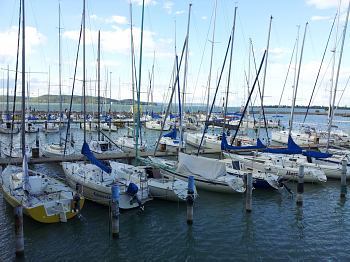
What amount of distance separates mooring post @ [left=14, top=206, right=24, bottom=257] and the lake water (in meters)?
0.42

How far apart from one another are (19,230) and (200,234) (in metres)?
8.32

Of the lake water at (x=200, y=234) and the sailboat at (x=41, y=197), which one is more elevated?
the sailboat at (x=41, y=197)

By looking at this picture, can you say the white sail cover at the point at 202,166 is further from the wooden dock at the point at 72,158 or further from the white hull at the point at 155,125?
the white hull at the point at 155,125

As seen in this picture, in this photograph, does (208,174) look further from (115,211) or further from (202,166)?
(115,211)

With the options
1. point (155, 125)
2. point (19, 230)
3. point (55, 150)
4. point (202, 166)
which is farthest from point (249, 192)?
point (155, 125)

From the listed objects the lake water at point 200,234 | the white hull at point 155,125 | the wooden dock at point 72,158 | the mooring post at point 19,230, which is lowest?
the lake water at point 200,234

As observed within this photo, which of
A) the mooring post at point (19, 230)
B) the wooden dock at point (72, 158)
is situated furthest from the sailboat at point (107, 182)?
the mooring post at point (19, 230)

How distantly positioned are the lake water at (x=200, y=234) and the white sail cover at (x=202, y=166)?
1.95m

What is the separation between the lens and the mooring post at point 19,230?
44.7 ft

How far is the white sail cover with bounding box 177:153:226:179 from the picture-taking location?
76.8 feet

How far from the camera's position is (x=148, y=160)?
27.5 metres

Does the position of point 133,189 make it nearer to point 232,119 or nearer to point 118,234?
point 118,234

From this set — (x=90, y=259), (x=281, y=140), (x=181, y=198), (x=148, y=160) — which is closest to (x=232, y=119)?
(x=281, y=140)

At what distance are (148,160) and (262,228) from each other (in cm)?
1199
